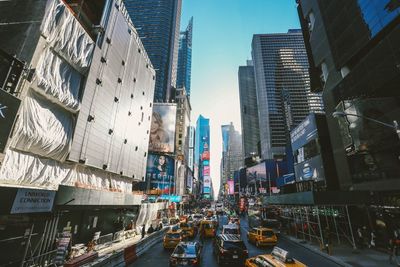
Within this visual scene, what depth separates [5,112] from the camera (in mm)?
11000

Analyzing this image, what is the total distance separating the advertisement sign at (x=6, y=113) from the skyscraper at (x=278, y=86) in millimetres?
131191

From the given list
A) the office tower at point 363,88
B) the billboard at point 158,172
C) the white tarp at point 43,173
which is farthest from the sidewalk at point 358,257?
the billboard at point 158,172

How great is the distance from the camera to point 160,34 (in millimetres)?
135375

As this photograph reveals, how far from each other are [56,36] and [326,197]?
2804cm

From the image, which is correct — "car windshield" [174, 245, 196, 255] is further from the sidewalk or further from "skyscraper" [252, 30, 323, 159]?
"skyscraper" [252, 30, 323, 159]

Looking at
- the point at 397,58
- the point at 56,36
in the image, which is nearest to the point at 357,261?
the point at 397,58

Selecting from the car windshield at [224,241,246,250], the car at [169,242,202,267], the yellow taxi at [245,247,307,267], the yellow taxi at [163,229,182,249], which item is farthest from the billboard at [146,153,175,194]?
the yellow taxi at [245,247,307,267]

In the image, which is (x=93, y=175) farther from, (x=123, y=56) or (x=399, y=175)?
(x=399, y=175)

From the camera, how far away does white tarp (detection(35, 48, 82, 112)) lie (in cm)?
1678

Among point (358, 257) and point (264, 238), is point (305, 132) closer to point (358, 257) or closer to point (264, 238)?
point (264, 238)

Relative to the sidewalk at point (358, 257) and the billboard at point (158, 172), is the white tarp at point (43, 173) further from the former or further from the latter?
the billboard at point (158, 172)

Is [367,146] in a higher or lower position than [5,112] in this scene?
higher

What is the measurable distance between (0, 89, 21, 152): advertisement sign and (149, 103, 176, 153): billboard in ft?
206

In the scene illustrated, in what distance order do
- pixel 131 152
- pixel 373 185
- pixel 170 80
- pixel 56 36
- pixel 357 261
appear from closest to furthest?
pixel 357 261 → pixel 56 36 → pixel 373 185 → pixel 131 152 → pixel 170 80
